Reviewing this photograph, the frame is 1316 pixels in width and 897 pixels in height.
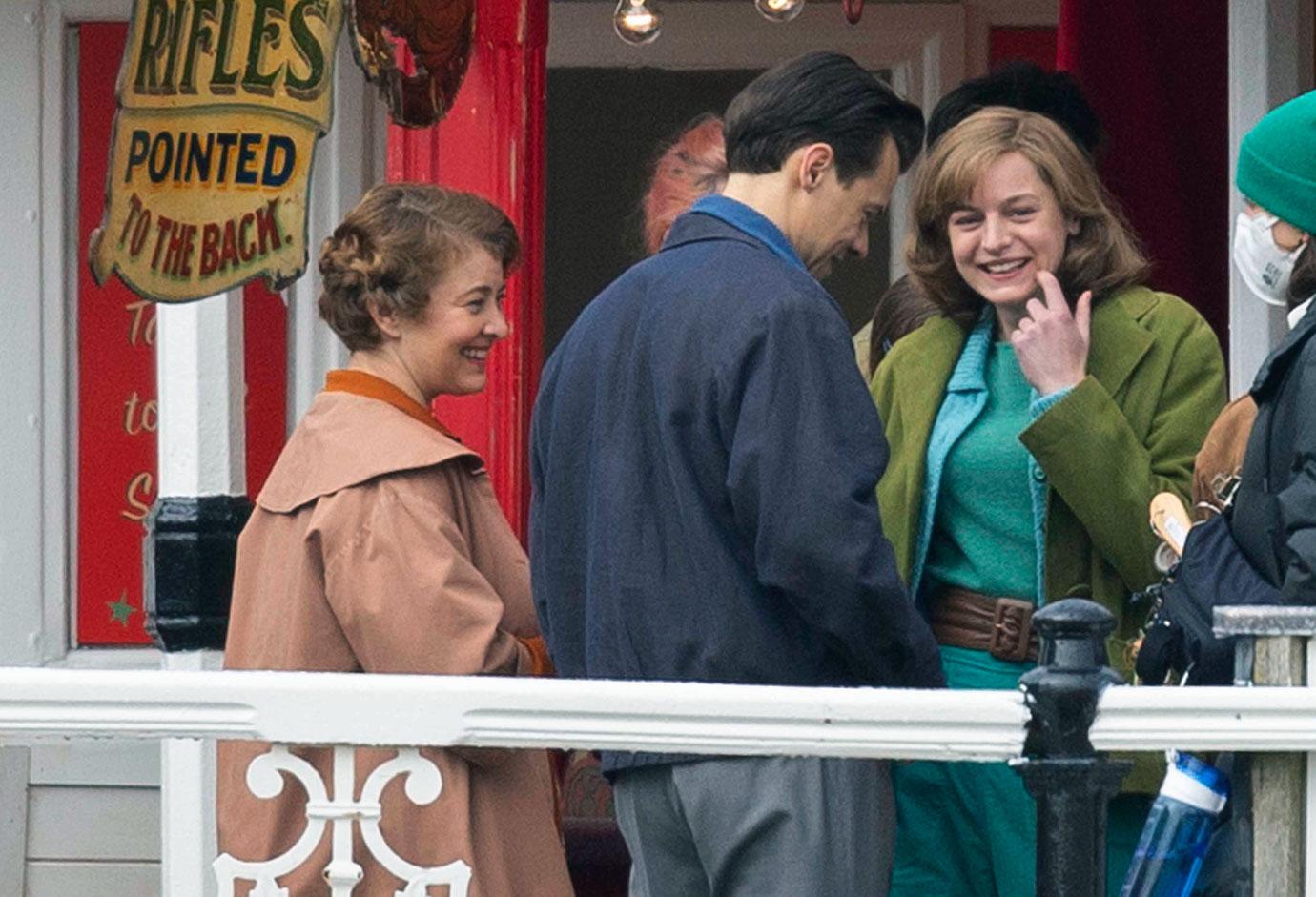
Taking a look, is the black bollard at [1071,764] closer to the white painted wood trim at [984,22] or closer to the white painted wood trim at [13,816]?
the white painted wood trim at [13,816]

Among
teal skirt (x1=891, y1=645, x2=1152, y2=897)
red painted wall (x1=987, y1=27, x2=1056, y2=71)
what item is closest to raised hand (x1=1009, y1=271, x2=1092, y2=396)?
teal skirt (x1=891, y1=645, x2=1152, y2=897)

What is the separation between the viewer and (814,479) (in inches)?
131

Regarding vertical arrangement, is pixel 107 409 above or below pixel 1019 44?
below

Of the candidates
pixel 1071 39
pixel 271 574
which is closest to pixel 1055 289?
pixel 271 574

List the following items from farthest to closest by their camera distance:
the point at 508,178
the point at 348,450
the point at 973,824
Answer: the point at 508,178 < the point at 973,824 < the point at 348,450

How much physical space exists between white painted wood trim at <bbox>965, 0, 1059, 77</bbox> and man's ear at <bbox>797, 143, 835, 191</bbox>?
3.96m

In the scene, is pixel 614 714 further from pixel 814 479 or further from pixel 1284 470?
pixel 1284 470

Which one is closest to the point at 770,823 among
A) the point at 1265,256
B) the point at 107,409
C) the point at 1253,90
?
the point at 1265,256

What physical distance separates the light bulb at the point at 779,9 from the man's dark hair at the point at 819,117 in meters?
3.14

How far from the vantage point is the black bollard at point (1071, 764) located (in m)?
2.99

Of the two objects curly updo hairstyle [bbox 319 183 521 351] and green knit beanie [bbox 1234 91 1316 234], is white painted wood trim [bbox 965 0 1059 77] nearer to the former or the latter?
curly updo hairstyle [bbox 319 183 521 351]

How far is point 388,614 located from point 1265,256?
53.3 inches

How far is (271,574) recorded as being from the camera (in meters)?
3.79

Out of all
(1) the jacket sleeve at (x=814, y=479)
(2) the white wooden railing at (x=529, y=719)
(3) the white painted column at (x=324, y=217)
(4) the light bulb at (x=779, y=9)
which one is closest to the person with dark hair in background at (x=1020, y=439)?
(1) the jacket sleeve at (x=814, y=479)
